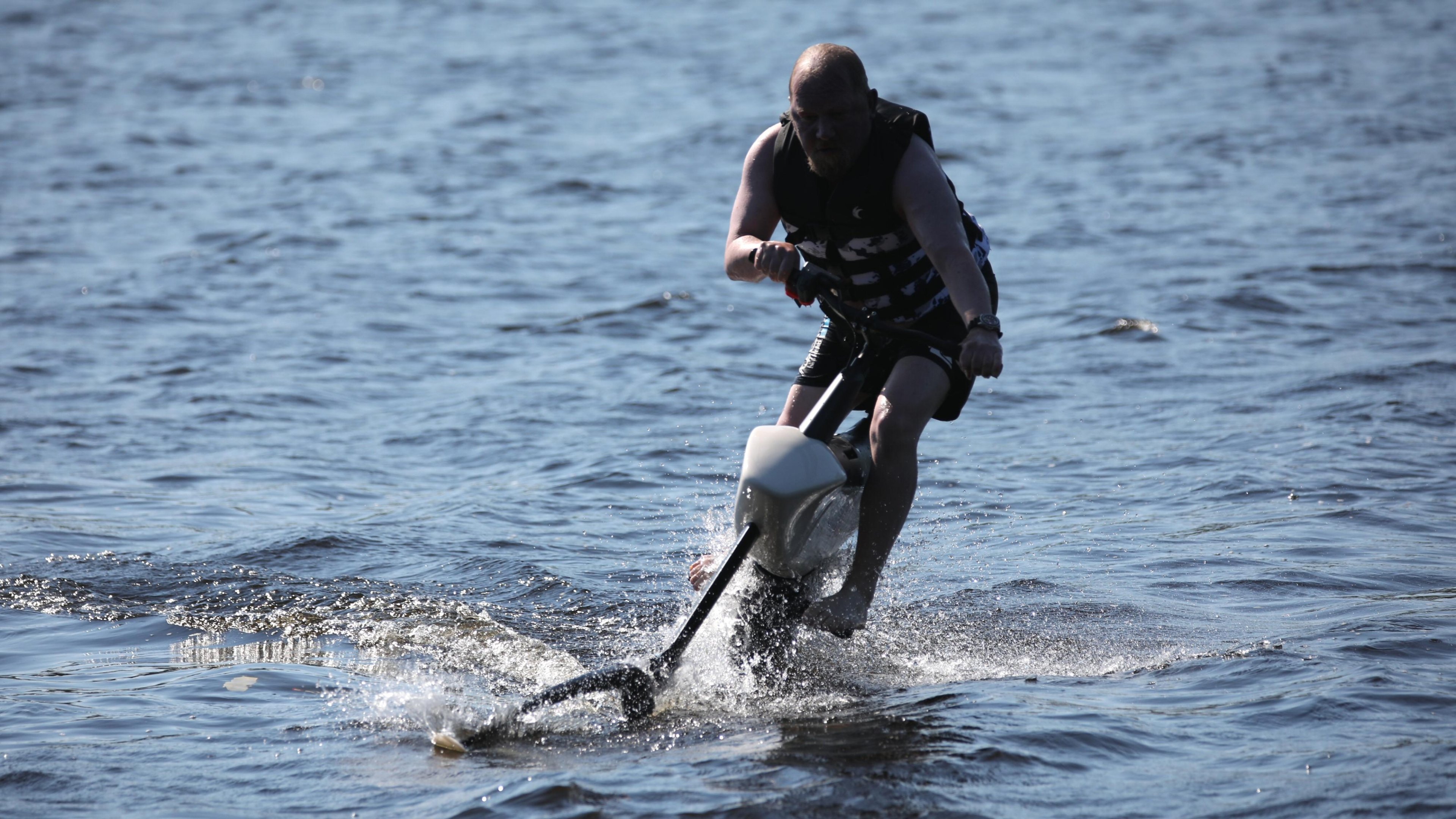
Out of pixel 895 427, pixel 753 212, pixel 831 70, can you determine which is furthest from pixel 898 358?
pixel 831 70

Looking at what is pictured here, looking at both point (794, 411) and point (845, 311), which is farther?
point (794, 411)

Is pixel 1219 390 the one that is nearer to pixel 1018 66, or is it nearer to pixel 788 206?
pixel 788 206

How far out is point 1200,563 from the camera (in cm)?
617

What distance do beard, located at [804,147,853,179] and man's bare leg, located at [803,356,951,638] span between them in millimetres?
664

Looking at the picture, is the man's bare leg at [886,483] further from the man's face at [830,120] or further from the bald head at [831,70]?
the bald head at [831,70]

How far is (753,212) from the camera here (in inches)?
190

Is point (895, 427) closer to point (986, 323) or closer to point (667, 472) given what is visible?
point (986, 323)

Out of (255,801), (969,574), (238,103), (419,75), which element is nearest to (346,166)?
(238,103)

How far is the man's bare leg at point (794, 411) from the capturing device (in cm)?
514

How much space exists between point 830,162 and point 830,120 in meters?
0.16

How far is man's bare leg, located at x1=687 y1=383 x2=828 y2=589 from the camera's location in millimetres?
5137

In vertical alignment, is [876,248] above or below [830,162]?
below

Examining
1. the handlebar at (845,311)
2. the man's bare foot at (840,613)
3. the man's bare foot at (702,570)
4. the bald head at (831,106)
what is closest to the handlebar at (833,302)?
the handlebar at (845,311)

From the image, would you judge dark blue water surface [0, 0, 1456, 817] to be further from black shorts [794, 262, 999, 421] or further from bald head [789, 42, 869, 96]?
bald head [789, 42, 869, 96]
